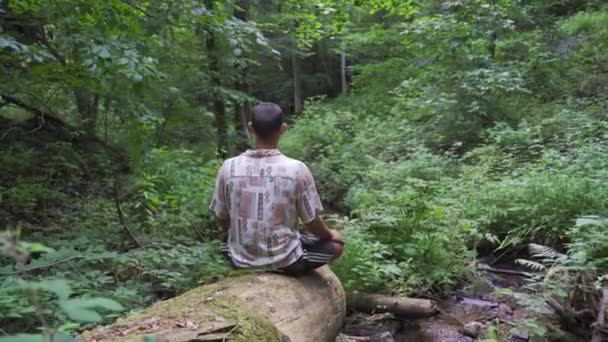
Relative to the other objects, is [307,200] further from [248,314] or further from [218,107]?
[218,107]

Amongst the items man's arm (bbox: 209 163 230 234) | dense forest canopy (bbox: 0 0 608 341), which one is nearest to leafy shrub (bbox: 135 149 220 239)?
dense forest canopy (bbox: 0 0 608 341)

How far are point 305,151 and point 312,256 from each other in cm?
981

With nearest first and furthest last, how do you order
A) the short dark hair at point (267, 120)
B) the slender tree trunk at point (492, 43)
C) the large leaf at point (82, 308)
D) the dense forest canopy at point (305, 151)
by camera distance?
the large leaf at point (82, 308)
the short dark hair at point (267, 120)
the dense forest canopy at point (305, 151)
the slender tree trunk at point (492, 43)

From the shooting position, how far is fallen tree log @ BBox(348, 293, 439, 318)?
199 inches

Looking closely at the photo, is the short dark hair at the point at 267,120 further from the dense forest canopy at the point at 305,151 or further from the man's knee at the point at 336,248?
the dense forest canopy at the point at 305,151

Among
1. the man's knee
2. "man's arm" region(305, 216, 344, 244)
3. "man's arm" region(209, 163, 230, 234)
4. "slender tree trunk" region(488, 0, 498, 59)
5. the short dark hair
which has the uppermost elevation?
"slender tree trunk" region(488, 0, 498, 59)

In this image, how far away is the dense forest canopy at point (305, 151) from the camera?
13.6ft

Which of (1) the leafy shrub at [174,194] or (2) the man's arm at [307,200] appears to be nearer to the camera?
(2) the man's arm at [307,200]

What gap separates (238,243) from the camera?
3.61 m

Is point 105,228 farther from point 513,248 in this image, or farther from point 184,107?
point 513,248

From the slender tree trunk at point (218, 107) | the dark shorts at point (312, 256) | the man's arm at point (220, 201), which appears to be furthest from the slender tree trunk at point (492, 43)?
the man's arm at point (220, 201)

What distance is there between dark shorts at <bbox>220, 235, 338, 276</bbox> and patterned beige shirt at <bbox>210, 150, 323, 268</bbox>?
0.06 metres

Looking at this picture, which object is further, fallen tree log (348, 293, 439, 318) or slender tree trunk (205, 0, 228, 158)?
slender tree trunk (205, 0, 228, 158)

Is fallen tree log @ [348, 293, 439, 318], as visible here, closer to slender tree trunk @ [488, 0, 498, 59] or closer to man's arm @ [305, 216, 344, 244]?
man's arm @ [305, 216, 344, 244]
